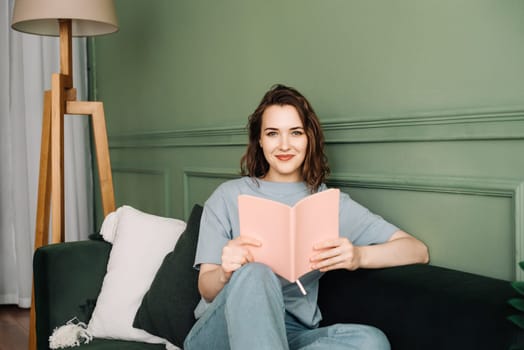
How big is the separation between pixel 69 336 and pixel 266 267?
0.78 m

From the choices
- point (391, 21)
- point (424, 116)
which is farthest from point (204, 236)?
point (391, 21)

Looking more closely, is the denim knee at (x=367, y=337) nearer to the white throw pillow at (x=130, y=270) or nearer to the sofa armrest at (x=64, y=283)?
the white throw pillow at (x=130, y=270)

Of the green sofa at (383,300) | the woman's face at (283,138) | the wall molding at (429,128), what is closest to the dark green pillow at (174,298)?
the green sofa at (383,300)

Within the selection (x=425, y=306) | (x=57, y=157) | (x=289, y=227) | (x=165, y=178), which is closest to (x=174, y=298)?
(x=289, y=227)

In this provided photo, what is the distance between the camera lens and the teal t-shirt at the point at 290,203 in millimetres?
1579

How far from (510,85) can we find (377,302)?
1.92 ft

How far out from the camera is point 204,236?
1.65 metres

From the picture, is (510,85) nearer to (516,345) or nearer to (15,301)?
(516,345)

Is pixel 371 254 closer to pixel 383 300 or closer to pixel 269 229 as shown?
pixel 383 300

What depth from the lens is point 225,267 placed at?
4.59 ft

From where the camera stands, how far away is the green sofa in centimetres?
119

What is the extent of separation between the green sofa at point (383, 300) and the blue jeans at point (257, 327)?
9 cm

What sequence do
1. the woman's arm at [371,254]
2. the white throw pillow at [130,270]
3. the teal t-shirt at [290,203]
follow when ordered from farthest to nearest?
the white throw pillow at [130,270] → the teal t-shirt at [290,203] → the woman's arm at [371,254]

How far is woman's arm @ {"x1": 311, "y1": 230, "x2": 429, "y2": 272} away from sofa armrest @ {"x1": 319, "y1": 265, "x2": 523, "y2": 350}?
0.10 feet
